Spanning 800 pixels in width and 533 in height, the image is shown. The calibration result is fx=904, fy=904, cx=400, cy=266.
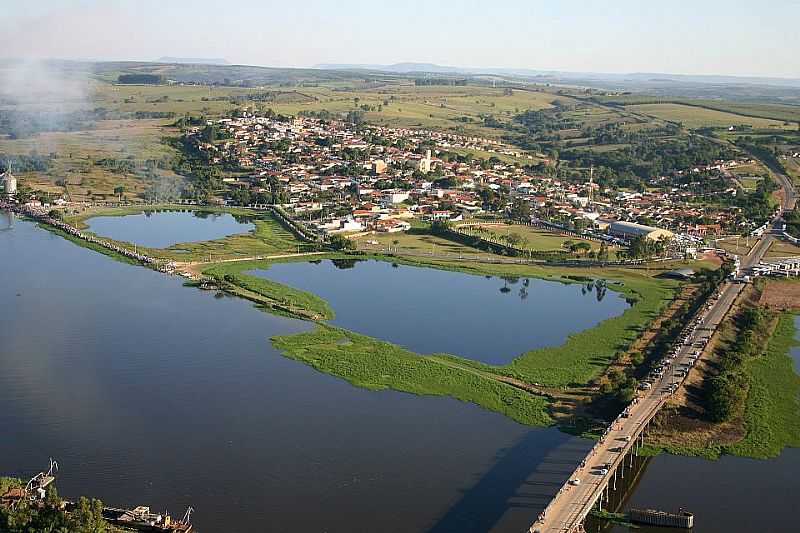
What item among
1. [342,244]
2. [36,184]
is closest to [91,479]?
[342,244]

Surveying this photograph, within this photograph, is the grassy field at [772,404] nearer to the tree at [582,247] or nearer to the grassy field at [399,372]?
the grassy field at [399,372]

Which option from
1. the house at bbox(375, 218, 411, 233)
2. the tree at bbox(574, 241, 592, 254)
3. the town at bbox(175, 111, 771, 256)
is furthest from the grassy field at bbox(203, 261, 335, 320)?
the tree at bbox(574, 241, 592, 254)

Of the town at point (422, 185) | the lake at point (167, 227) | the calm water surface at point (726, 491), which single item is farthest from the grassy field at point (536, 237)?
the calm water surface at point (726, 491)

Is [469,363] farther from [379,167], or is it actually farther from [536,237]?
[379,167]

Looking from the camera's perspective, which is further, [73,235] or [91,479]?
[73,235]

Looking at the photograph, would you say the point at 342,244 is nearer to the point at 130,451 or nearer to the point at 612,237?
the point at 612,237

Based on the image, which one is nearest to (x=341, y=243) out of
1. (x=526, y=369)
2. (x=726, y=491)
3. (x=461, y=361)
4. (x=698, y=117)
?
(x=461, y=361)
